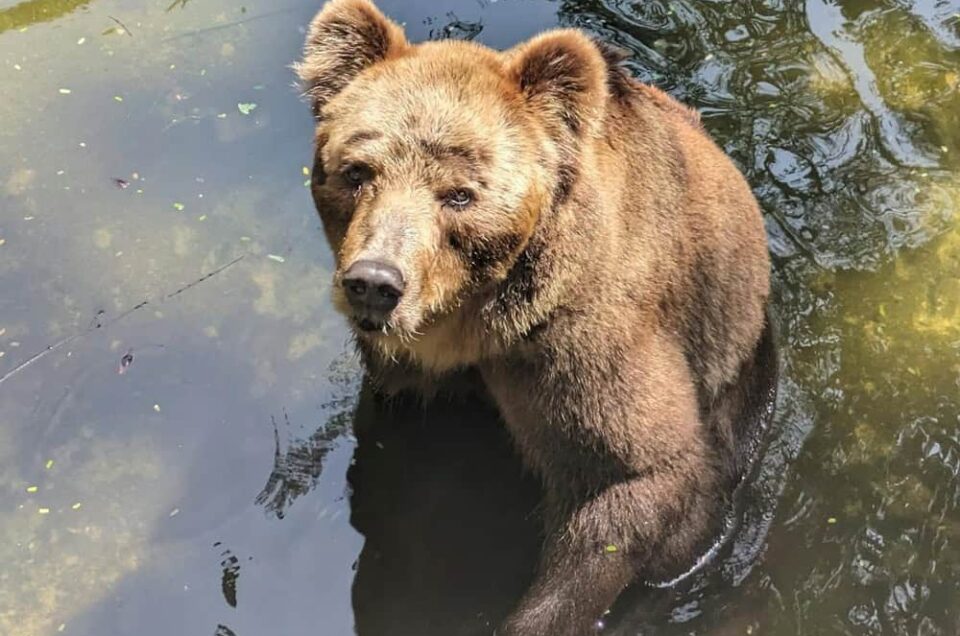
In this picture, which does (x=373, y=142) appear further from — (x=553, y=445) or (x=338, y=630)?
(x=338, y=630)

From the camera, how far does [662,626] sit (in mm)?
5211

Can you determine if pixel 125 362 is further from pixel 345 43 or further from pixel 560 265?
pixel 560 265

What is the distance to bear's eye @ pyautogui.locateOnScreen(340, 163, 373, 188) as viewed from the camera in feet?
12.4

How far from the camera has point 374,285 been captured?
347 centimetres

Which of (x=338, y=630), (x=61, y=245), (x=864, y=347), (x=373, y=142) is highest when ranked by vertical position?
(x=373, y=142)

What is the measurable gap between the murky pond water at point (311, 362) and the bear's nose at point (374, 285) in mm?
2005

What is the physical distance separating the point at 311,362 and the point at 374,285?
2.57 meters

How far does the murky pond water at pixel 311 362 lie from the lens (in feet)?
17.2

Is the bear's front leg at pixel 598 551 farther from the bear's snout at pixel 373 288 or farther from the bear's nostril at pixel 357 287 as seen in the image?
the bear's nostril at pixel 357 287

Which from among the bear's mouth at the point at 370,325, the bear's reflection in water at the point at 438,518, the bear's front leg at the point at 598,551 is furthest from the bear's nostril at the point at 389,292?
the bear's reflection in water at the point at 438,518

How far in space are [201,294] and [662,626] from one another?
3103 mm

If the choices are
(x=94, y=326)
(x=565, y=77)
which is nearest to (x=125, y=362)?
(x=94, y=326)

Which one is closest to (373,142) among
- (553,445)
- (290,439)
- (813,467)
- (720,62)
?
(553,445)

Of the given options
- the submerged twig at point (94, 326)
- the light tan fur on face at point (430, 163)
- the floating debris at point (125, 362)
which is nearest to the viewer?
the light tan fur on face at point (430, 163)
